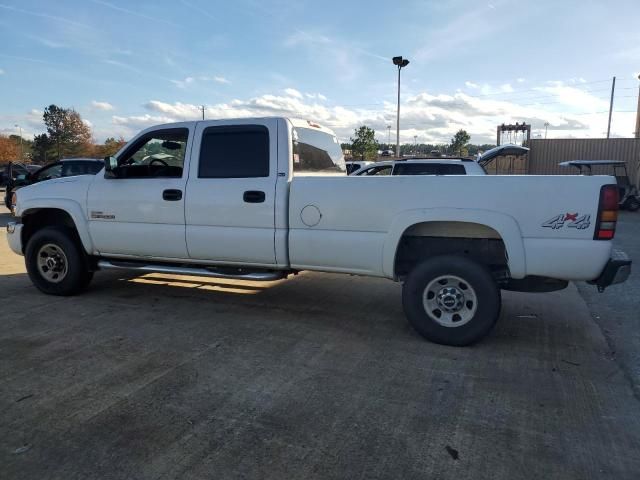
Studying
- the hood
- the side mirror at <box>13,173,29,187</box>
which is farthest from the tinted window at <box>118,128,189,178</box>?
the side mirror at <box>13,173,29,187</box>

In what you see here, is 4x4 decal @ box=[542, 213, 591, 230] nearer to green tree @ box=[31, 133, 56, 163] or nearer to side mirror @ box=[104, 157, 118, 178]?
side mirror @ box=[104, 157, 118, 178]

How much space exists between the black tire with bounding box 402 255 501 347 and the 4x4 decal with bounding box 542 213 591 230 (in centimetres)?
66

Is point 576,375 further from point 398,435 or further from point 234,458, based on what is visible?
point 234,458

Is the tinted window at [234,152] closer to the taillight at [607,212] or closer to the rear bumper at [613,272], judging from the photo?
the taillight at [607,212]

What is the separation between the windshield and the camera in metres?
5.34

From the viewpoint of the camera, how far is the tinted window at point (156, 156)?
18.2 ft

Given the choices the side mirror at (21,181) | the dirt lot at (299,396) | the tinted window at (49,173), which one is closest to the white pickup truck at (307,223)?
the dirt lot at (299,396)

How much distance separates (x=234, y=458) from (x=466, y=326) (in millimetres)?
2449

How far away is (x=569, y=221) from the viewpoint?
158 inches

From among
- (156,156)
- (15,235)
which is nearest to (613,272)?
(156,156)

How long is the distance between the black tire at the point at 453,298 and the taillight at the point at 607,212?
3.01ft

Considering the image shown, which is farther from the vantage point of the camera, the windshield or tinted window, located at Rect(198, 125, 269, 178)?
the windshield

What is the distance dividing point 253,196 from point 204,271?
3.43 ft

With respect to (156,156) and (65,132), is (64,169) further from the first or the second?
(65,132)
